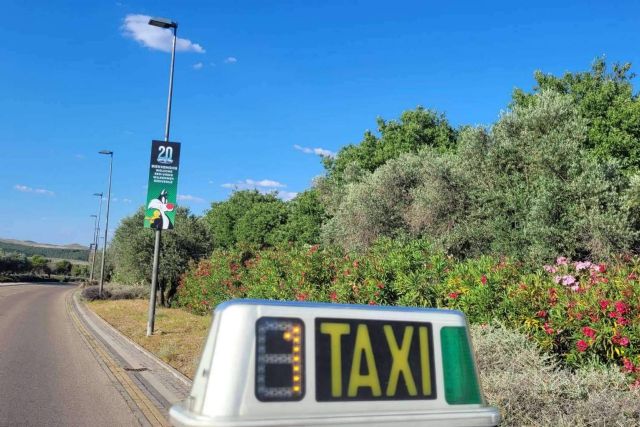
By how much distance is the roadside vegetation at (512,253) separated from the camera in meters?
7.74

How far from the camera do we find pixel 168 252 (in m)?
33.6

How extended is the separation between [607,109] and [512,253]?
16.0 m

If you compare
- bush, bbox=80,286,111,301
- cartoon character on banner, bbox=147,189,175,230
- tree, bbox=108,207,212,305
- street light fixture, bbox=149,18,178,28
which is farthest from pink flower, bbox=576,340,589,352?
bush, bbox=80,286,111,301

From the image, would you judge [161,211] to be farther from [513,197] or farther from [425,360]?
[425,360]

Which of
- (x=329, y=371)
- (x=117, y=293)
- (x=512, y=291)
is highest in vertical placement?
(x=512, y=291)

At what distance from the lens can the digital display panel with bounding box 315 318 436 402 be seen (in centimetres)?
289

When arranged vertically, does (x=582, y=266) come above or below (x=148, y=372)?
above

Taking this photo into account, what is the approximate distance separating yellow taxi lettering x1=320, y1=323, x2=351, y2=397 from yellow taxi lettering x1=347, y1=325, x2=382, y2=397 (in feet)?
0.22

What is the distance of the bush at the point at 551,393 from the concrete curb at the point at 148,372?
3.81 m

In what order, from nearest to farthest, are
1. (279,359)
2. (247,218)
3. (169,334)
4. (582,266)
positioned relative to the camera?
1. (279,359)
2. (582,266)
3. (169,334)
4. (247,218)

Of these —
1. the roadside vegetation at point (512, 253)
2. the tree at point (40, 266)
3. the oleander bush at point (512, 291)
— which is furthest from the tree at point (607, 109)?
the tree at point (40, 266)

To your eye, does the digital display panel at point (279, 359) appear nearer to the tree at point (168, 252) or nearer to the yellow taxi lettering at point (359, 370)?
the yellow taxi lettering at point (359, 370)

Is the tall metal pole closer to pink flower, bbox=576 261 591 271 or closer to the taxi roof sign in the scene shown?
pink flower, bbox=576 261 591 271


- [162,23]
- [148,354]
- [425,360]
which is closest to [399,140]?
[162,23]
